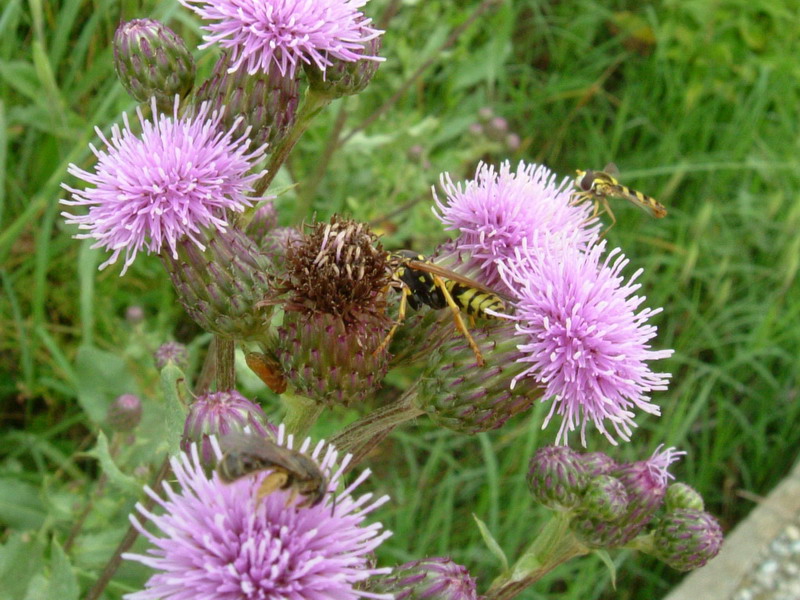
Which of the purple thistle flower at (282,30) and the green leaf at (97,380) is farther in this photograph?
the green leaf at (97,380)

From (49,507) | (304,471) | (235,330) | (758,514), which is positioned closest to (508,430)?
(758,514)

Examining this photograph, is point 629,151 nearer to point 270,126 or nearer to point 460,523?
point 460,523

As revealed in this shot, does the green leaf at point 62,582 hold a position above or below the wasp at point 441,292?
below

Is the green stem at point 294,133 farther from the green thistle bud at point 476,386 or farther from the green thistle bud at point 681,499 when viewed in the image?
the green thistle bud at point 681,499

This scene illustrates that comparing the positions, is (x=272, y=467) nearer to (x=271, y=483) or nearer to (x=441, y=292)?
(x=271, y=483)

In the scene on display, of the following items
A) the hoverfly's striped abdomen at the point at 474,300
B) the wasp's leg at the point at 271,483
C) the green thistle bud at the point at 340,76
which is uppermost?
the green thistle bud at the point at 340,76

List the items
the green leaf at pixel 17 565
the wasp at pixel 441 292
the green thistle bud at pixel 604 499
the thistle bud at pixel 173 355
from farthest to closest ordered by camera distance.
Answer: the thistle bud at pixel 173 355
the green leaf at pixel 17 565
the green thistle bud at pixel 604 499
the wasp at pixel 441 292

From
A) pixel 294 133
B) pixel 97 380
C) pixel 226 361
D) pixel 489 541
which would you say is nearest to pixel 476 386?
pixel 489 541

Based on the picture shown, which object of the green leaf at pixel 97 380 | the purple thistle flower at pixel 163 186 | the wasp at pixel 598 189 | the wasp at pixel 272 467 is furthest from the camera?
the green leaf at pixel 97 380

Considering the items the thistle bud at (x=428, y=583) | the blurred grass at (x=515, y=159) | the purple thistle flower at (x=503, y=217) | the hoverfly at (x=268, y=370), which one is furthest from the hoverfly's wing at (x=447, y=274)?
the blurred grass at (x=515, y=159)
